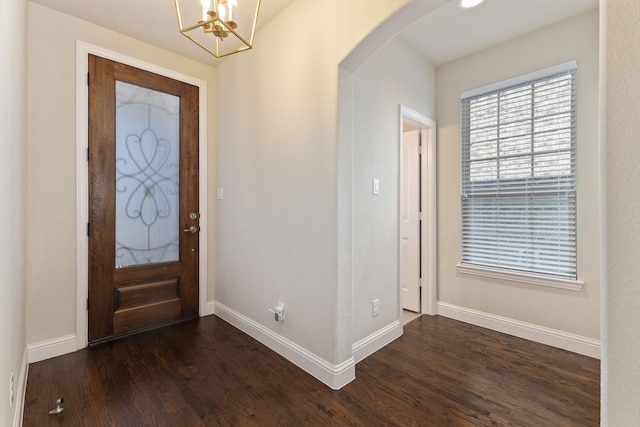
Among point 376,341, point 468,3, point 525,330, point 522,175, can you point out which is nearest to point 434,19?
point 468,3

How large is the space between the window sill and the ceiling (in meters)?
2.22

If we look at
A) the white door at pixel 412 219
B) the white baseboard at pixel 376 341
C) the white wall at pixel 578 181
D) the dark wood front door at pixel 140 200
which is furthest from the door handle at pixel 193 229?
the white wall at pixel 578 181

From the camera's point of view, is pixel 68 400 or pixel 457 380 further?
pixel 457 380

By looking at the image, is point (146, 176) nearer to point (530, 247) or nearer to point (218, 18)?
point (218, 18)

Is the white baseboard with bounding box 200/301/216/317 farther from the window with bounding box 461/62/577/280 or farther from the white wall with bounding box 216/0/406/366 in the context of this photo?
the window with bounding box 461/62/577/280

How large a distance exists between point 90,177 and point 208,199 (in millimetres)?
1044

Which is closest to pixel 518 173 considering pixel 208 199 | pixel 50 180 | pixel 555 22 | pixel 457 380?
pixel 555 22

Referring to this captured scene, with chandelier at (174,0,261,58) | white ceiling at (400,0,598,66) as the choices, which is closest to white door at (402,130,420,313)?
white ceiling at (400,0,598,66)

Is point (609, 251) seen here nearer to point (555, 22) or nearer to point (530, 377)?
point (530, 377)

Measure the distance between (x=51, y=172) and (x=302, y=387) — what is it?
2.53m

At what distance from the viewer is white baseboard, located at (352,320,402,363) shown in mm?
2280

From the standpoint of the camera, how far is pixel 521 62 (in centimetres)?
269

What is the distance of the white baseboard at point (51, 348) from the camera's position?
2191 mm

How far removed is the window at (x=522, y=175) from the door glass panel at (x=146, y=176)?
3033 mm
